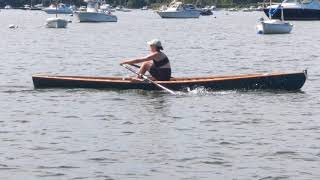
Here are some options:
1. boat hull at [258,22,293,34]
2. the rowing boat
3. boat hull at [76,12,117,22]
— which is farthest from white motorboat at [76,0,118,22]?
the rowing boat

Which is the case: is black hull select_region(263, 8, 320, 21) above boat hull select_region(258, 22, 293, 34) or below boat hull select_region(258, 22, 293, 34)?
below

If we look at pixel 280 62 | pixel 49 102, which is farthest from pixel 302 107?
pixel 280 62

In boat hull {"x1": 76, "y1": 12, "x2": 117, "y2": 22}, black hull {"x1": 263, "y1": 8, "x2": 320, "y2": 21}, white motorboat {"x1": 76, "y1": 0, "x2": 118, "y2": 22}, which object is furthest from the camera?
white motorboat {"x1": 76, "y1": 0, "x2": 118, "y2": 22}

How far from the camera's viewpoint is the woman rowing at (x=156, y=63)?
26.7 m

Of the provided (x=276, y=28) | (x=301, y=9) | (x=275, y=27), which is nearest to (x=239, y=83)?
(x=275, y=27)

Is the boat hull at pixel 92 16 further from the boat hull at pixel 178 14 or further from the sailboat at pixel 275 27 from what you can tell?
the sailboat at pixel 275 27

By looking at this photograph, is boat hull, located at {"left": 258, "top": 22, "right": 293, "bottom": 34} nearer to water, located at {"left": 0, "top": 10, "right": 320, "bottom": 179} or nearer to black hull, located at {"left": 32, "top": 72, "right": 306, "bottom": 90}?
water, located at {"left": 0, "top": 10, "right": 320, "bottom": 179}

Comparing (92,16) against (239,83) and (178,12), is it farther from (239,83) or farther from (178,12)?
(239,83)

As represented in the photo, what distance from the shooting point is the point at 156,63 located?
26953 millimetres

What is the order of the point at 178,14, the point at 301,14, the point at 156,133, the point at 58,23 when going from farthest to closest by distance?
1. the point at 178,14
2. the point at 301,14
3. the point at 58,23
4. the point at 156,133

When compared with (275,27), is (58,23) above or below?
below

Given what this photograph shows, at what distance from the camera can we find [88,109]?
24000 millimetres

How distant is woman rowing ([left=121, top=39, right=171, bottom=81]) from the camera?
1051 inches

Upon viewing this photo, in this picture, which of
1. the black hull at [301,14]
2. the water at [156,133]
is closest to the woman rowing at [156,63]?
the water at [156,133]
